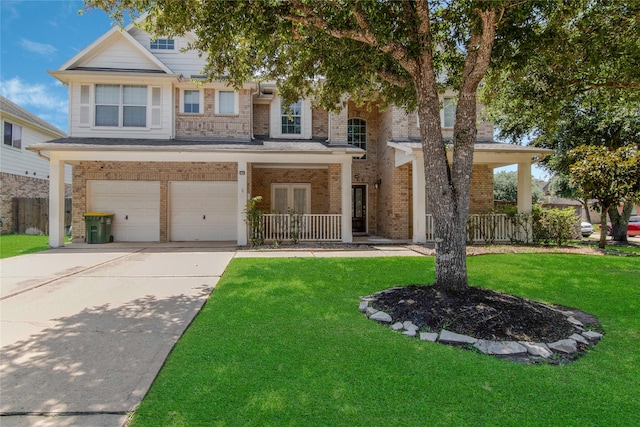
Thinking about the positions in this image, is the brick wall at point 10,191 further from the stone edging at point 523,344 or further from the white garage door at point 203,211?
the stone edging at point 523,344

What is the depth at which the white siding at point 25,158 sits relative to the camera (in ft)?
54.4

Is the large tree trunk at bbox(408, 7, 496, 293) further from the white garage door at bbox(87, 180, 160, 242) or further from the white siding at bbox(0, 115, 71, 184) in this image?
the white siding at bbox(0, 115, 71, 184)

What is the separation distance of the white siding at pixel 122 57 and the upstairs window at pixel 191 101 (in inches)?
56.1

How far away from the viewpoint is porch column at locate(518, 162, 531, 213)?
1214cm

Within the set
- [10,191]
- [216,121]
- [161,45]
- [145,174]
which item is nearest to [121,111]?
[145,174]

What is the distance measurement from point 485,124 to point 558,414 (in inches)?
559

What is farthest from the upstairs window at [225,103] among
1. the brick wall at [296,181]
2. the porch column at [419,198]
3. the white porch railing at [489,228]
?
the white porch railing at [489,228]

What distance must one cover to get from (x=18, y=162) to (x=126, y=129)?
928cm

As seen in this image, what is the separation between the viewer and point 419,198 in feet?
38.2

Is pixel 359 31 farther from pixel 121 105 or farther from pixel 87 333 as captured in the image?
pixel 121 105

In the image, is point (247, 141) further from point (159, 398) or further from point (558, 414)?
point (558, 414)

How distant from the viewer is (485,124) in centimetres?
1440

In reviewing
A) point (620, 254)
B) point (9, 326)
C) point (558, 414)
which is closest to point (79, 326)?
point (9, 326)

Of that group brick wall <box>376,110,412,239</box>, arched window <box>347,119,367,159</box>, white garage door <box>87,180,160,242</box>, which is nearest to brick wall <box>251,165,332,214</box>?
arched window <box>347,119,367,159</box>
